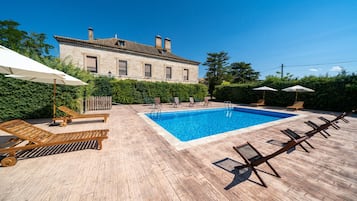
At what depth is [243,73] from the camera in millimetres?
34219

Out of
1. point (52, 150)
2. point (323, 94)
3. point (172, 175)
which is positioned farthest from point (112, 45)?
point (323, 94)

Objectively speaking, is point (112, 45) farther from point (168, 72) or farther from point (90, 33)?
point (168, 72)

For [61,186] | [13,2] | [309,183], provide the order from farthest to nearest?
1. [13,2]
2. [309,183]
3. [61,186]

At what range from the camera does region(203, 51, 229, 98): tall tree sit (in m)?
30.1

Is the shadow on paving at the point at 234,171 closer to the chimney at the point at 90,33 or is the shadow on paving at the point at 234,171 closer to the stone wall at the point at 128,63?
the stone wall at the point at 128,63

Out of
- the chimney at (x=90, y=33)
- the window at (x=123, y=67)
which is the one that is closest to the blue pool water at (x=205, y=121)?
the window at (x=123, y=67)

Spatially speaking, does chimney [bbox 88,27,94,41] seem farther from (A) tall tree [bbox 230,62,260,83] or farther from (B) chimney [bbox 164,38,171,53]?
(A) tall tree [bbox 230,62,260,83]

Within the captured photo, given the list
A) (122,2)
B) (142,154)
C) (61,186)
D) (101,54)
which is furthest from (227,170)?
(101,54)

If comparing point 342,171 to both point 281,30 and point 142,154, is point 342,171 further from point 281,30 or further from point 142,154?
point 281,30

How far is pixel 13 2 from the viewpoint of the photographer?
955 centimetres

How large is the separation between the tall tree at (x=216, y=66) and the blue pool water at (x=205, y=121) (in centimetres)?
1912

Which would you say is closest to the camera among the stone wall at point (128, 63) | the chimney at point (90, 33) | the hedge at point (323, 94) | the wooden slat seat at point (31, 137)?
the wooden slat seat at point (31, 137)

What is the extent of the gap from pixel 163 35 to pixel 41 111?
63.4ft

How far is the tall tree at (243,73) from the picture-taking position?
34.0 meters
